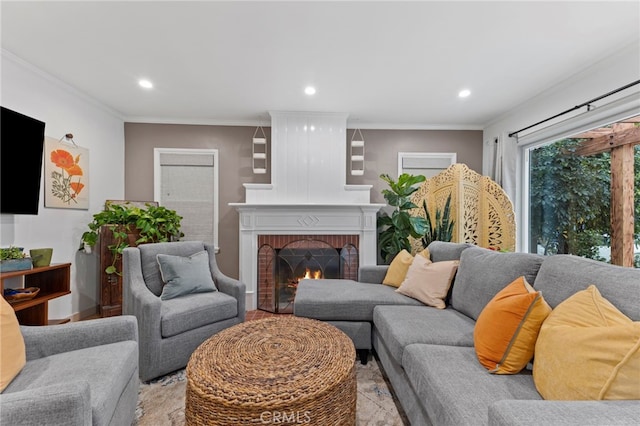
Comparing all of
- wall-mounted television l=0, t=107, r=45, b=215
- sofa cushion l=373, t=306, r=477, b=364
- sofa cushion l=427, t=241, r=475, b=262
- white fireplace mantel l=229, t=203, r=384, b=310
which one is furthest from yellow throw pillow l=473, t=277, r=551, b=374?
wall-mounted television l=0, t=107, r=45, b=215

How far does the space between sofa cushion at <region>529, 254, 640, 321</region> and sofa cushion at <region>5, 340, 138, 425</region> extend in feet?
6.46

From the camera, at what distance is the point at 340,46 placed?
2.13m

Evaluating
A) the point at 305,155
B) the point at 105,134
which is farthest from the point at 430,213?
the point at 105,134

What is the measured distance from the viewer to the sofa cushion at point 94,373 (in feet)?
3.56

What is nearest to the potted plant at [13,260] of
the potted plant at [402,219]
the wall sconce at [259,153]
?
the wall sconce at [259,153]

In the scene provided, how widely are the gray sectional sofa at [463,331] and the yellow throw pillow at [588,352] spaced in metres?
0.05

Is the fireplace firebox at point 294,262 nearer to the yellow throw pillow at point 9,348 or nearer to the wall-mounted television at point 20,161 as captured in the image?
the wall-mounted television at point 20,161

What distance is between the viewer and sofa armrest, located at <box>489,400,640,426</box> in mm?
718

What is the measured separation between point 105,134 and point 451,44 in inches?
153

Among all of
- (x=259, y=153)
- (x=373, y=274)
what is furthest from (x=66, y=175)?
(x=373, y=274)

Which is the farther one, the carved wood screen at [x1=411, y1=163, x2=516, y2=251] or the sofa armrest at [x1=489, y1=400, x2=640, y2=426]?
the carved wood screen at [x1=411, y1=163, x2=516, y2=251]

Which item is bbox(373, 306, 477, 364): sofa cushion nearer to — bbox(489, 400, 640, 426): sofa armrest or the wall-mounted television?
bbox(489, 400, 640, 426): sofa armrest

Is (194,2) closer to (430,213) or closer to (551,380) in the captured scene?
(551,380)

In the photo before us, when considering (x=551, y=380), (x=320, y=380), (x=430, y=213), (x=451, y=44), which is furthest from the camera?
(x=430, y=213)
